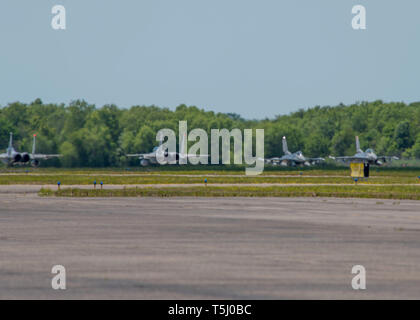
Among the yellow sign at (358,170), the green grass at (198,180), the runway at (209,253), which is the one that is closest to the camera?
the runway at (209,253)

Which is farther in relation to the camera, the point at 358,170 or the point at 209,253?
the point at 358,170

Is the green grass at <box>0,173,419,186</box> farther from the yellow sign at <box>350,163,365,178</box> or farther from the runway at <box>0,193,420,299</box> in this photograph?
the runway at <box>0,193,420,299</box>

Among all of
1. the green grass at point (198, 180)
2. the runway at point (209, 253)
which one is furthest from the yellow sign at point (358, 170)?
the runway at point (209, 253)

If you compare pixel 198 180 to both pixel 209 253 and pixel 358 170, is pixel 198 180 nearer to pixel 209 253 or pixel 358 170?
pixel 358 170

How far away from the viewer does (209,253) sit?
23438 mm

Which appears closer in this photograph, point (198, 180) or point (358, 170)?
point (198, 180)

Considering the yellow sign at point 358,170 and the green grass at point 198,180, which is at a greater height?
the yellow sign at point 358,170

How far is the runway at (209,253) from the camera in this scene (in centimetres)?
1740

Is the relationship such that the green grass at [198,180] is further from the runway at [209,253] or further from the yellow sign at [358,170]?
the runway at [209,253]

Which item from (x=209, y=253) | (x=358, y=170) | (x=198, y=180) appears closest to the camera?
(x=209, y=253)

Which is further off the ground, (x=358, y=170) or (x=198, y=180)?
(x=358, y=170)

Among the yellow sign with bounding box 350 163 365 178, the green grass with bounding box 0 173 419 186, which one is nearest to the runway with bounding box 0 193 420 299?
the green grass with bounding box 0 173 419 186

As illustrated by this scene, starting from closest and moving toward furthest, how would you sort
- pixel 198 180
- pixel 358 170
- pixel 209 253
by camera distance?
1. pixel 209 253
2. pixel 198 180
3. pixel 358 170

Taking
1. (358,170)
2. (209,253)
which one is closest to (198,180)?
(358,170)
